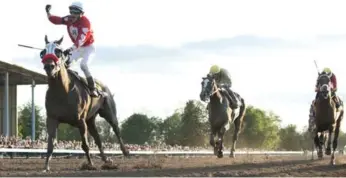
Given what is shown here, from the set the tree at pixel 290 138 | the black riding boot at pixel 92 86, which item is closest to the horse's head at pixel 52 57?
the black riding boot at pixel 92 86

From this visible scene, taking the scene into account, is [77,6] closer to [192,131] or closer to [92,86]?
[92,86]

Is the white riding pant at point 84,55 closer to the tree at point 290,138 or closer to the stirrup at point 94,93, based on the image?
the stirrup at point 94,93

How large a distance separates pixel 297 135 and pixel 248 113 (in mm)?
19828

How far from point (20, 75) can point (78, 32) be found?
160 feet

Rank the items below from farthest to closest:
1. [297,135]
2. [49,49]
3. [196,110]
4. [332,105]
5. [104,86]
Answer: [297,135], [196,110], [332,105], [104,86], [49,49]

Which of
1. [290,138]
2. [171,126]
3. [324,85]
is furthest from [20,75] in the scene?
[290,138]

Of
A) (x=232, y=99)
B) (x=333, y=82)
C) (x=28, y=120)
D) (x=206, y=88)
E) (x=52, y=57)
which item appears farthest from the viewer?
(x=28, y=120)

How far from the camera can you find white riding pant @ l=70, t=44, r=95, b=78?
16.1 metres

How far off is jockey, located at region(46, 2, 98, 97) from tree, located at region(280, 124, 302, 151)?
13086 cm

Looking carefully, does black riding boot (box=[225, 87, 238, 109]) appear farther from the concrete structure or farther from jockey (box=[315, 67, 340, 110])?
the concrete structure

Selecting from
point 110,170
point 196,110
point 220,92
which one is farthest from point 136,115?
point 110,170

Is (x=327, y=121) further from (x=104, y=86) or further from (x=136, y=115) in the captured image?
(x=136, y=115)

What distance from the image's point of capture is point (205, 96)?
21.2 metres

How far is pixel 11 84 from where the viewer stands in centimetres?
7144
